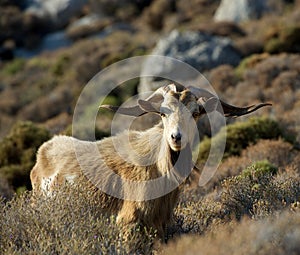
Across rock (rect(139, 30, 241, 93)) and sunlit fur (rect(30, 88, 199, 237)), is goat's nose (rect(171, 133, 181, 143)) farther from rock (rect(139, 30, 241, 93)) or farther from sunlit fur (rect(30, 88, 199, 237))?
rock (rect(139, 30, 241, 93))

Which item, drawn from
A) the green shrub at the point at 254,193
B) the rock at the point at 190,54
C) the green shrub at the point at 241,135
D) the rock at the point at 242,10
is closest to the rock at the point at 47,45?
the rock at the point at 242,10

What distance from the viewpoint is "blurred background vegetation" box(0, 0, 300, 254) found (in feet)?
17.2

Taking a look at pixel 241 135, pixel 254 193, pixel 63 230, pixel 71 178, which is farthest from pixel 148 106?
pixel 241 135

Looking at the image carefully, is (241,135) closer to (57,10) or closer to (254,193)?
(254,193)

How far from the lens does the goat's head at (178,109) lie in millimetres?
6066

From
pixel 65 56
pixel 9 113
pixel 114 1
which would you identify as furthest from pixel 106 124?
pixel 114 1

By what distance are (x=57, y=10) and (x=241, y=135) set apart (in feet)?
119

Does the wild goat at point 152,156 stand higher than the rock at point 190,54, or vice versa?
the wild goat at point 152,156

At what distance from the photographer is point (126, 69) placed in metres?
24.7

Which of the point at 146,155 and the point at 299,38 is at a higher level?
the point at 146,155

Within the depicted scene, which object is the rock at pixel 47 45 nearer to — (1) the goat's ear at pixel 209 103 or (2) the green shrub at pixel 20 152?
(2) the green shrub at pixel 20 152

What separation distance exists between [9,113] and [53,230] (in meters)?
23.6

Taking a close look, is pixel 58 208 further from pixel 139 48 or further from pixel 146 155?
pixel 139 48

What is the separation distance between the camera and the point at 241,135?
41.4ft
